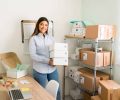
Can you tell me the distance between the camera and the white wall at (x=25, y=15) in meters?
3.10

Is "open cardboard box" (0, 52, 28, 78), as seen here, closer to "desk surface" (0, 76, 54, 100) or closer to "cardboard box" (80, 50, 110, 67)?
"desk surface" (0, 76, 54, 100)

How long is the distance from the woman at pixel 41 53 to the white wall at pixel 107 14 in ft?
3.10

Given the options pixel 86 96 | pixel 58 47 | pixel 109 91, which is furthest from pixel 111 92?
pixel 58 47

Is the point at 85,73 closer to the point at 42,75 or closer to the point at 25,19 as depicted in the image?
the point at 42,75

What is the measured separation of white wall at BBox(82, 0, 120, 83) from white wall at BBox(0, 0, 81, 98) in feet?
1.04

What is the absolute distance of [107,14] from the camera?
302 centimetres

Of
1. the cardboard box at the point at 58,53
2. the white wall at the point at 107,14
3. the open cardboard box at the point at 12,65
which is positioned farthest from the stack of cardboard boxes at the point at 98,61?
the open cardboard box at the point at 12,65

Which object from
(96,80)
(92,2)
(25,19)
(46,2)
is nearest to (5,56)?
(25,19)

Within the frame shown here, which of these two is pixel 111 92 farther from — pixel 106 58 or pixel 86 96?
pixel 86 96

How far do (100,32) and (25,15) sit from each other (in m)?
1.32

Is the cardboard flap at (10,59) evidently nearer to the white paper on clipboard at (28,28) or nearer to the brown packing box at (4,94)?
the white paper on clipboard at (28,28)

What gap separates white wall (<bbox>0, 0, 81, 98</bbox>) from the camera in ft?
10.2

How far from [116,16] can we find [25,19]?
1.49 metres

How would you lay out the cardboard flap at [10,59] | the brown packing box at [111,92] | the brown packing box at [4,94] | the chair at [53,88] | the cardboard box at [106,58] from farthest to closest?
the cardboard flap at [10,59]
the cardboard box at [106,58]
the brown packing box at [111,92]
the chair at [53,88]
the brown packing box at [4,94]
